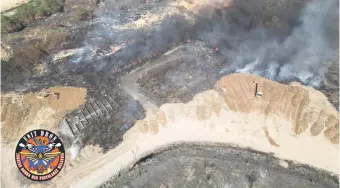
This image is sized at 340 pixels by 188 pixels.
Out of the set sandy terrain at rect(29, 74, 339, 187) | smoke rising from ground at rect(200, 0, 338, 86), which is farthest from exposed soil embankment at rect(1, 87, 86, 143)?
smoke rising from ground at rect(200, 0, 338, 86)

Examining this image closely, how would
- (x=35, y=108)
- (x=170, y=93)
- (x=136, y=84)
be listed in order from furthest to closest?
(x=136, y=84) < (x=170, y=93) < (x=35, y=108)

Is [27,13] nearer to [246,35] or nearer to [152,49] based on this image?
[152,49]

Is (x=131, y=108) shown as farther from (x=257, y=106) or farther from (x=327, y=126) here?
(x=327, y=126)

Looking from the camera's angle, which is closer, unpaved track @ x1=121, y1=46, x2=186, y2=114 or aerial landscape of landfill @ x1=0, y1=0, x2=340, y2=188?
aerial landscape of landfill @ x1=0, y1=0, x2=340, y2=188

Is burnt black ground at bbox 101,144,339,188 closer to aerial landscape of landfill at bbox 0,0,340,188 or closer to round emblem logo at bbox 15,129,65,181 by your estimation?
aerial landscape of landfill at bbox 0,0,340,188

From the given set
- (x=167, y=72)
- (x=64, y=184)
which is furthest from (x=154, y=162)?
(x=167, y=72)

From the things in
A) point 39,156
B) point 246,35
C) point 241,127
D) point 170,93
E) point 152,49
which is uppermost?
point 246,35

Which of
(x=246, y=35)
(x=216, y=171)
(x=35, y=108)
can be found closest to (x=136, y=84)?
(x=35, y=108)
